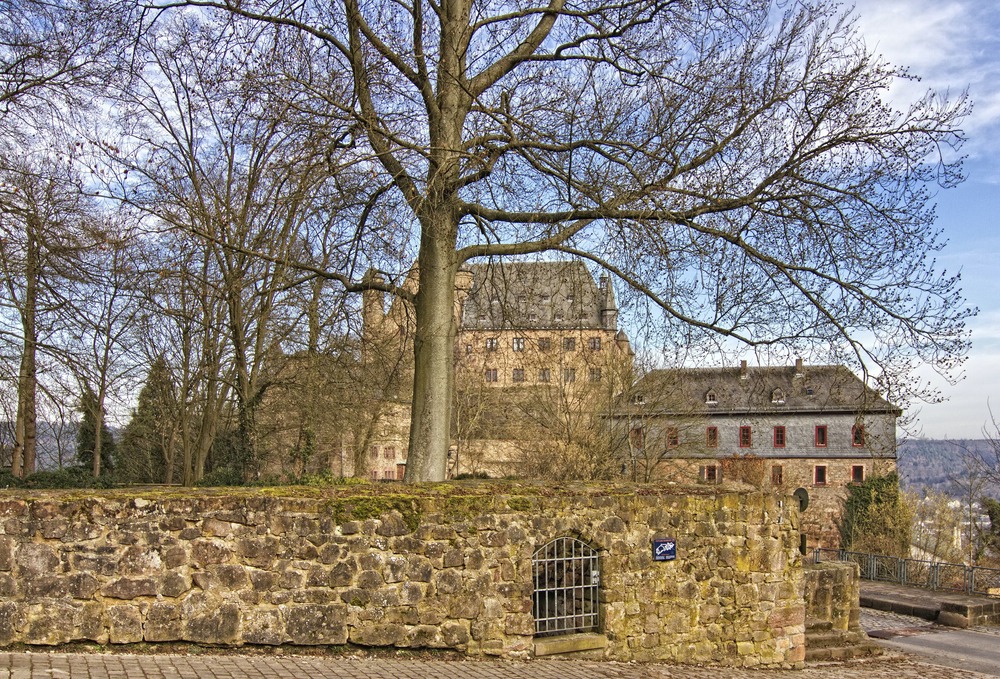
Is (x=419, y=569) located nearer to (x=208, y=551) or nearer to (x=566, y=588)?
(x=566, y=588)

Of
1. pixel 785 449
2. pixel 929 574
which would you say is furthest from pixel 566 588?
pixel 785 449

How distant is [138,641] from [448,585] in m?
2.88

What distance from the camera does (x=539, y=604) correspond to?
9688 millimetres

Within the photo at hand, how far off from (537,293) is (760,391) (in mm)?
3764

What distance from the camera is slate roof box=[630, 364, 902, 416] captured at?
1212 centimetres

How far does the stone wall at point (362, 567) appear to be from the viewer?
7.82m

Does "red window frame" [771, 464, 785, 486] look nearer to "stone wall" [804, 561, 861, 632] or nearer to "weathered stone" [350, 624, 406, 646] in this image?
"stone wall" [804, 561, 861, 632]

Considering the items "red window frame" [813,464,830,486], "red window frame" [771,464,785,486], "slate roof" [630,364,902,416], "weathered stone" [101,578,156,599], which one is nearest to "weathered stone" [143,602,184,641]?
"weathered stone" [101,578,156,599]

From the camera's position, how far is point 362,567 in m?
8.59

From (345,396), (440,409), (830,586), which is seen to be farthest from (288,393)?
(830,586)

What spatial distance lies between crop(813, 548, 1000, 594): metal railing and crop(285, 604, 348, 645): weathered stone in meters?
17.3

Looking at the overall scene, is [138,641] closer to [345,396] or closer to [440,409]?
[440,409]

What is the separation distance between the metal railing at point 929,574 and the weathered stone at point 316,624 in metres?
17.3

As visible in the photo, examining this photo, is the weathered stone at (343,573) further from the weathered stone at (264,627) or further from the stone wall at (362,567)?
the weathered stone at (264,627)
